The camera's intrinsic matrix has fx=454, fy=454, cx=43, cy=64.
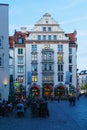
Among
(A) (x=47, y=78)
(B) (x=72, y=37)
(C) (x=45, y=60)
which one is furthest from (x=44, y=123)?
(B) (x=72, y=37)

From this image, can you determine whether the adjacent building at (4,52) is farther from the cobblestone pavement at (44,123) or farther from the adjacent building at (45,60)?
the adjacent building at (45,60)

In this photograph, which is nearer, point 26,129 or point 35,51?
point 26,129

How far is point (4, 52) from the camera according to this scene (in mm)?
52719

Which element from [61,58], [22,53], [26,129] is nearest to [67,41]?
[61,58]

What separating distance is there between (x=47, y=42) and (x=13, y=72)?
11044 millimetres

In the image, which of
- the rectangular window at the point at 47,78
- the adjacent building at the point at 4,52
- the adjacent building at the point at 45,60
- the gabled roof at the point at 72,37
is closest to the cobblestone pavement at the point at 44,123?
the adjacent building at the point at 4,52

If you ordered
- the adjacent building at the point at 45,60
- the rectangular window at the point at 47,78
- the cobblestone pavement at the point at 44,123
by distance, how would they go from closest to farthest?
the cobblestone pavement at the point at 44,123 < the adjacent building at the point at 45,60 < the rectangular window at the point at 47,78

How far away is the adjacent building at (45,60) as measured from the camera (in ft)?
355

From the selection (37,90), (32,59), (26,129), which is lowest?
(26,129)

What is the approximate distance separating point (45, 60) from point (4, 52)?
5725cm

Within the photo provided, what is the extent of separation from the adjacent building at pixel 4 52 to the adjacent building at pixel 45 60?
180 ft

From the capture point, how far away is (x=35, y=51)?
362 feet

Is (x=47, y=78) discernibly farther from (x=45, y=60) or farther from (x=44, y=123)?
(x=44, y=123)

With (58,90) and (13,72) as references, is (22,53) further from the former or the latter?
(58,90)
